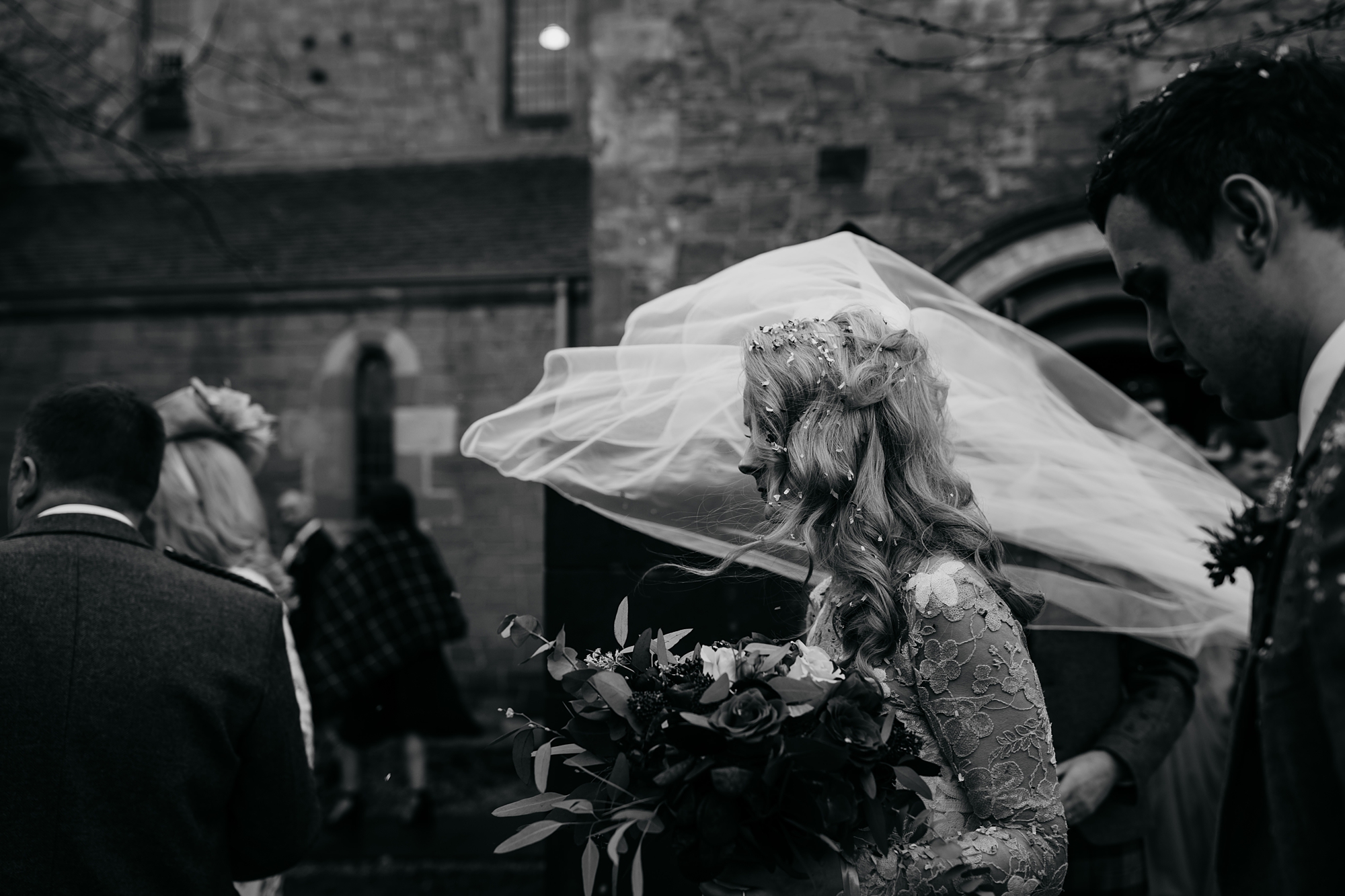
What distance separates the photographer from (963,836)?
1.63 metres

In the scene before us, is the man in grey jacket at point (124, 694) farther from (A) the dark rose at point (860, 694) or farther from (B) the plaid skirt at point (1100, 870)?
(B) the plaid skirt at point (1100, 870)

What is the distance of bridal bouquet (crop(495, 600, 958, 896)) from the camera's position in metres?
1.39

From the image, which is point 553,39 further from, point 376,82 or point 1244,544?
point 1244,544

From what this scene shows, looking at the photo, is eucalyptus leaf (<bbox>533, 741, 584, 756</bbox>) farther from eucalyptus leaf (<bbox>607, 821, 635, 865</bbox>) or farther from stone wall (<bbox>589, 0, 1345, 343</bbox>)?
stone wall (<bbox>589, 0, 1345, 343</bbox>)

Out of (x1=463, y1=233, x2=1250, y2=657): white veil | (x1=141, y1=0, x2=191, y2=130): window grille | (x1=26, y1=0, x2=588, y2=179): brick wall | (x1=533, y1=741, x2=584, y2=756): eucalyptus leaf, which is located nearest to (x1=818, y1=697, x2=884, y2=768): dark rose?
(x1=533, y1=741, x2=584, y2=756): eucalyptus leaf

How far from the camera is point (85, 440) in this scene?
2.23m

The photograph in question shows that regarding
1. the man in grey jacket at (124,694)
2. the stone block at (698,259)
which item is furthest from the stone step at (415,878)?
the man in grey jacket at (124,694)

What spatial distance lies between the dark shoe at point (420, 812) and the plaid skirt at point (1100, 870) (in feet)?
17.5

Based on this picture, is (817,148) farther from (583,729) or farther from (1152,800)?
(583,729)

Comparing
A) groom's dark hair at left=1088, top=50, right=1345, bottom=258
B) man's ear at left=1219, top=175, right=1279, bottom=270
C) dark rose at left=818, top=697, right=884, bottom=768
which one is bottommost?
dark rose at left=818, top=697, right=884, bottom=768

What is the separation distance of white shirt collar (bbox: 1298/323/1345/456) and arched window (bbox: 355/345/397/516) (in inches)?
418

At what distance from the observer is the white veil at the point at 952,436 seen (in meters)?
2.35

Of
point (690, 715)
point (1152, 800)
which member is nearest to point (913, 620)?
point (690, 715)

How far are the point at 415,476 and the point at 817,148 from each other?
577cm
